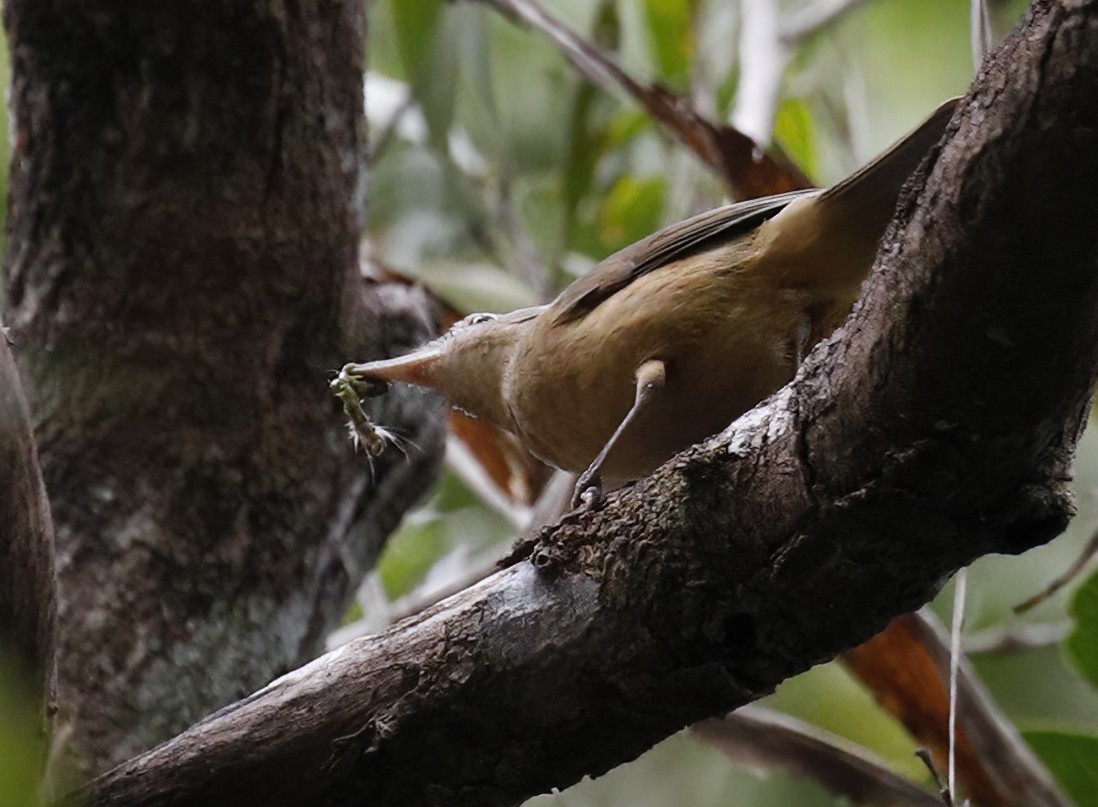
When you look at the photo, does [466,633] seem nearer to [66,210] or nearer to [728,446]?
[728,446]

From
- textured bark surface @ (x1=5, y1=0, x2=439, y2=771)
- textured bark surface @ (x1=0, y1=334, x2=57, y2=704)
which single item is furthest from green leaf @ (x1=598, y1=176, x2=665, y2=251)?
textured bark surface @ (x1=0, y1=334, x2=57, y2=704)

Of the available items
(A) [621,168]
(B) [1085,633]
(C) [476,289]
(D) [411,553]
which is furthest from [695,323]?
(A) [621,168]

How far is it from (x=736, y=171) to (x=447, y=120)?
113cm

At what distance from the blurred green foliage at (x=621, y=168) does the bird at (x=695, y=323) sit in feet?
3.37

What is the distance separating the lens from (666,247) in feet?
7.14

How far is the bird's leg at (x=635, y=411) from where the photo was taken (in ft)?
6.43

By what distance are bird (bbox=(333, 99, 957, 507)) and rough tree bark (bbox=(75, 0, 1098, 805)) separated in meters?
0.27

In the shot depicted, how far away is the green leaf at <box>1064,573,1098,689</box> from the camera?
230cm

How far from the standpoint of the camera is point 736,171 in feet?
9.21

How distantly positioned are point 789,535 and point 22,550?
36.2 inches

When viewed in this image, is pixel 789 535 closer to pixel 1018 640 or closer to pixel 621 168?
Answer: pixel 1018 640

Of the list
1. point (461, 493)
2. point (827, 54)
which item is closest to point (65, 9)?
point (461, 493)

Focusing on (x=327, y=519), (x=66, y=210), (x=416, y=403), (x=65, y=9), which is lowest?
(x=327, y=519)

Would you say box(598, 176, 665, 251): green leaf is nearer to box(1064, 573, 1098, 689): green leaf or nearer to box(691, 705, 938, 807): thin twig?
box(691, 705, 938, 807): thin twig
